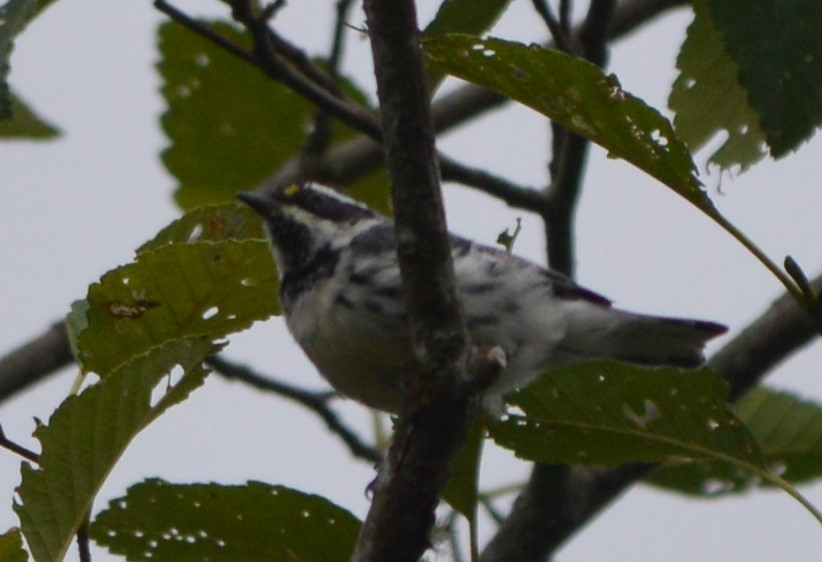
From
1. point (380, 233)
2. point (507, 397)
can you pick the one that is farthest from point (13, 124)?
point (507, 397)

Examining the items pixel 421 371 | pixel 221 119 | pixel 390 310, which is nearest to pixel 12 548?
pixel 421 371

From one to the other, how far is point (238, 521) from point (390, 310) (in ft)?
3.18

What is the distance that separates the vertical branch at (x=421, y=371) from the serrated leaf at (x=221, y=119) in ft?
8.79

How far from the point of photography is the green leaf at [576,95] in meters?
2.28

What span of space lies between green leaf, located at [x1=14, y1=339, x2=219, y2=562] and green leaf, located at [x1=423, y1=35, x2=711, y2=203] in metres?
0.69

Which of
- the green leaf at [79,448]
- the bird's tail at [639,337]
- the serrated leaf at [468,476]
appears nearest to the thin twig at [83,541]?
the green leaf at [79,448]

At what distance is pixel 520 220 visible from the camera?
3.41 meters

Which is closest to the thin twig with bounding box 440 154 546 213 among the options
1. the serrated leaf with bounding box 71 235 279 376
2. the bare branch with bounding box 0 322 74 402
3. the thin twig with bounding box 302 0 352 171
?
the thin twig with bounding box 302 0 352 171

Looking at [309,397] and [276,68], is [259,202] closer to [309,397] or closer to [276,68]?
[309,397]

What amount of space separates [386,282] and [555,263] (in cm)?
42

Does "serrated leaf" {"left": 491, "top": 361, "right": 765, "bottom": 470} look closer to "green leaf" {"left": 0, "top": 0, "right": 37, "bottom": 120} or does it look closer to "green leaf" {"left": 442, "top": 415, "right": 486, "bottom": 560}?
"green leaf" {"left": 442, "top": 415, "right": 486, "bottom": 560}

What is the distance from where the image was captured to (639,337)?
14.5ft

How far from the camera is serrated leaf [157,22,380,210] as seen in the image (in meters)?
5.03

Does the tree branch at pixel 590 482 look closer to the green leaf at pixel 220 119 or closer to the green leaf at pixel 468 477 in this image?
the green leaf at pixel 468 477
